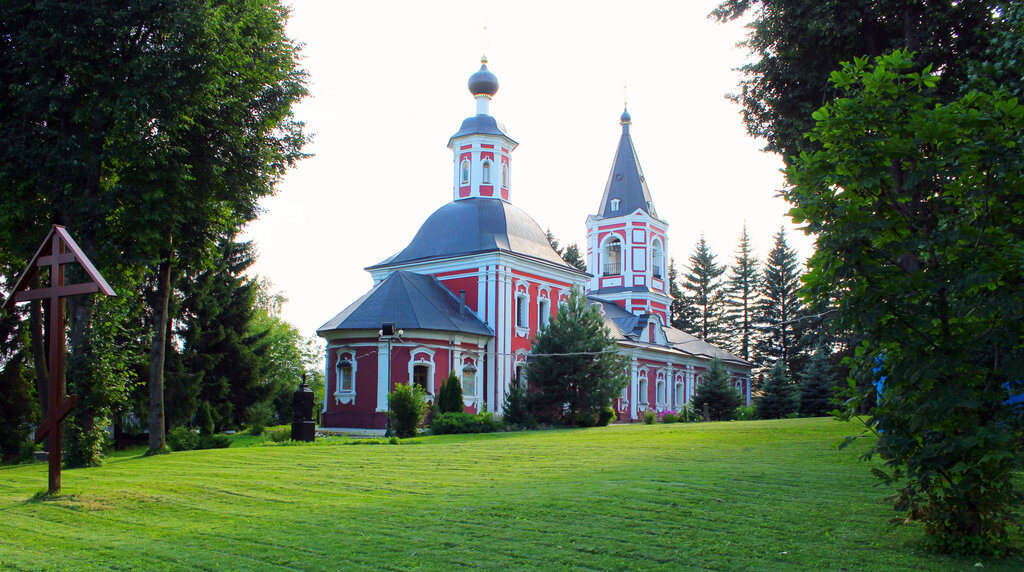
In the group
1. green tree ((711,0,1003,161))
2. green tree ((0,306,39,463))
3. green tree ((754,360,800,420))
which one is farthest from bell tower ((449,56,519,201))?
green tree ((711,0,1003,161))

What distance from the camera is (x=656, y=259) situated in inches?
2141

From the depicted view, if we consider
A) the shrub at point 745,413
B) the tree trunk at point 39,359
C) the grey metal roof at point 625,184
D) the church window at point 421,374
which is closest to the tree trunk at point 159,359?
the tree trunk at point 39,359

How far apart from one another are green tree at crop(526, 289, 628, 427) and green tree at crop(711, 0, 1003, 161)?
45.6 feet

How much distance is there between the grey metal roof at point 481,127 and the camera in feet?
136

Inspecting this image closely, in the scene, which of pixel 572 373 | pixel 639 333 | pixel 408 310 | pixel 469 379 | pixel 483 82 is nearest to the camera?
pixel 572 373

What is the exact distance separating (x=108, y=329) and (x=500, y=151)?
28422mm

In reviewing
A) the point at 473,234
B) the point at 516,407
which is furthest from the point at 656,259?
the point at 516,407

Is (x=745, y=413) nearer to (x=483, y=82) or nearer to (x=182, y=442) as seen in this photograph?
(x=483, y=82)

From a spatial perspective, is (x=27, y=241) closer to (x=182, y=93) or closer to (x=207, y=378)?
(x=182, y=93)

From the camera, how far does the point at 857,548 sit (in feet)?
20.3

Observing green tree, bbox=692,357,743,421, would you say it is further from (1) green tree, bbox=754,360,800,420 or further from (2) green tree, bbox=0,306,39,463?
(2) green tree, bbox=0,306,39,463

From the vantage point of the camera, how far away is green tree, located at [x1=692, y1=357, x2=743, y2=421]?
38.9 metres

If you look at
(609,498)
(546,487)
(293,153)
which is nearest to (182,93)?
(293,153)

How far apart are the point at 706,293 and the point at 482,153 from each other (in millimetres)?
37605
